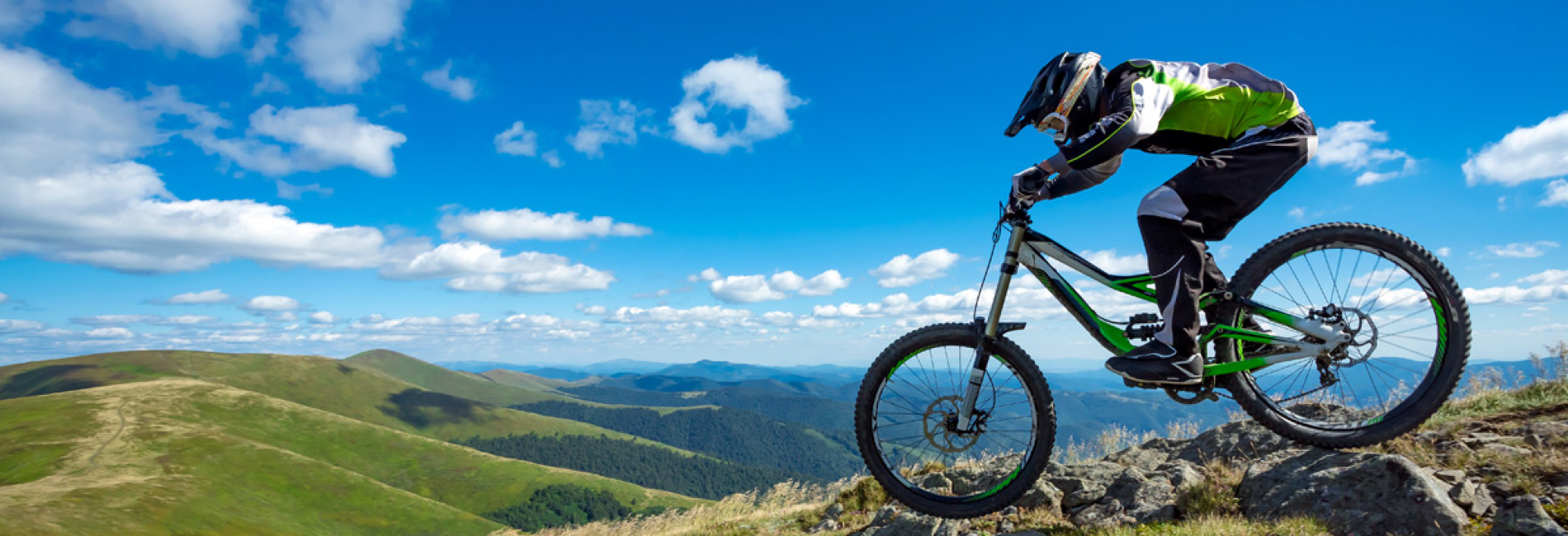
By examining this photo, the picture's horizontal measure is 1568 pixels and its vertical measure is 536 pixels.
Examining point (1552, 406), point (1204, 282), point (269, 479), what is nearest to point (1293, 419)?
point (1204, 282)

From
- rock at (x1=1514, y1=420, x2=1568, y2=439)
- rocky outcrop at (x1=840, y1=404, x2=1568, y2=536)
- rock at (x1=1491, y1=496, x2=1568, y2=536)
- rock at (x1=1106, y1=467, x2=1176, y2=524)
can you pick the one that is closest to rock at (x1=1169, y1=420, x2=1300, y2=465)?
rocky outcrop at (x1=840, y1=404, x2=1568, y2=536)

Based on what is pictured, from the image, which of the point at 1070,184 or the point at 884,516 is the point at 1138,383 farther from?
the point at 884,516

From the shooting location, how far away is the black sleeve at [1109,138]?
4457 mm

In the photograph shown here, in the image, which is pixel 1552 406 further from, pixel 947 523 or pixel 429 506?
pixel 429 506

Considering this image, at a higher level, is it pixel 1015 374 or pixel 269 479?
pixel 1015 374

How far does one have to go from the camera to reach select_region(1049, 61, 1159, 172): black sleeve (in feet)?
14.6

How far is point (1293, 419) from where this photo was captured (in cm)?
506

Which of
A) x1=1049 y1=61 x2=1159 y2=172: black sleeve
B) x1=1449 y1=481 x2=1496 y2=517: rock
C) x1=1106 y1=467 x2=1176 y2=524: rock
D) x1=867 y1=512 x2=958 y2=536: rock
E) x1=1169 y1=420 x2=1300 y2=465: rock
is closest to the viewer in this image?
x1=1449 y1=481 x2=1496 y2=517: rock

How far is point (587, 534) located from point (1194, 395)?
35.5ft

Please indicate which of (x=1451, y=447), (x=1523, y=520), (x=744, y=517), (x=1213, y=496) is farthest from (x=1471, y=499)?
(x=744, y=517)

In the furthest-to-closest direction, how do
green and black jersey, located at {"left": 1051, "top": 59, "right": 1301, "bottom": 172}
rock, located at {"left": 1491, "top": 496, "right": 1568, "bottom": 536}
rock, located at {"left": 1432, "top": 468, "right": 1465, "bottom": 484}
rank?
green and black jersey, located at {"left": 1051, "top": 59, "right": 1301, "bottom": 172} → rock, located at {"left": 1432, "top": 468, "right": 1465, "bottom": 484} → rock, located at {"left": 1491, "top": 496, "right": 1568, "bottom": 536}

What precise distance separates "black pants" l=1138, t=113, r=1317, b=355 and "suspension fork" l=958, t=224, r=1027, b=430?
3.04 feet

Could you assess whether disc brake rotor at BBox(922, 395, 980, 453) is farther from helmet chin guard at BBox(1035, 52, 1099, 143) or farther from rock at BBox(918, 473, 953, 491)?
helmet chin guard at BBox(1035, 52, 1099, 143)

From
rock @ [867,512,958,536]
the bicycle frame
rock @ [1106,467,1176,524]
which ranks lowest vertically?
rock @ [867,512,958,536]
